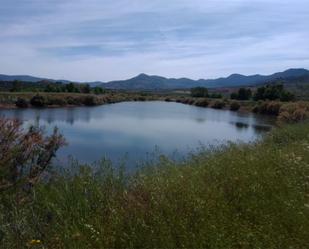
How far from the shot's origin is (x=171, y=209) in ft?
14.4

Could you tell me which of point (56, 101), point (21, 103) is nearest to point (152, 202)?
point (21, 103)

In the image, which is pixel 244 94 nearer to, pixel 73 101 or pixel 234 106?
pixel 234 106

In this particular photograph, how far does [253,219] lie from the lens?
4227mm

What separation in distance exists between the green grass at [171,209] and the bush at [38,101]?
49720 millimetres

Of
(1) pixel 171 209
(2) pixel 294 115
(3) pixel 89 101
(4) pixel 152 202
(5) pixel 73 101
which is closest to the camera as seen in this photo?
(1) pixel 171 209

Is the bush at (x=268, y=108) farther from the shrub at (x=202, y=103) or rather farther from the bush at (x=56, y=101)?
the bush at (x=56, y=101)

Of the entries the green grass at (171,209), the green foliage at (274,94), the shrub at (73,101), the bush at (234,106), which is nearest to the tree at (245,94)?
the green foliage at (274,94)

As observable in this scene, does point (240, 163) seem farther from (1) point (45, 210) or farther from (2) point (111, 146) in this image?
(2) point (111, 146)

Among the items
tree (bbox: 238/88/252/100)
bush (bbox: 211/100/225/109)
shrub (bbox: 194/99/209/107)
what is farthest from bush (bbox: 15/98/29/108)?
tree (bbox: 238/88/252/100)

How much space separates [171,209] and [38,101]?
5237cm

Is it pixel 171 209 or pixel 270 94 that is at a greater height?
pixel 171 209

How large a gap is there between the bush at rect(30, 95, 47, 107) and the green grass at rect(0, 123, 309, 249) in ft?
163

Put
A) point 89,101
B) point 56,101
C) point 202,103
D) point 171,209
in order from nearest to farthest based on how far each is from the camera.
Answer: point 171,209 → point 56,101 → point 89,101 → point 202,103

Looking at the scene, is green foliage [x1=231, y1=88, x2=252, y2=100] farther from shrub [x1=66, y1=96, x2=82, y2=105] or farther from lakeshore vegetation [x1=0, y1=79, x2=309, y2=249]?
lakeshore vegetation [x1=0, y1=79, x2=309, y2=249]
